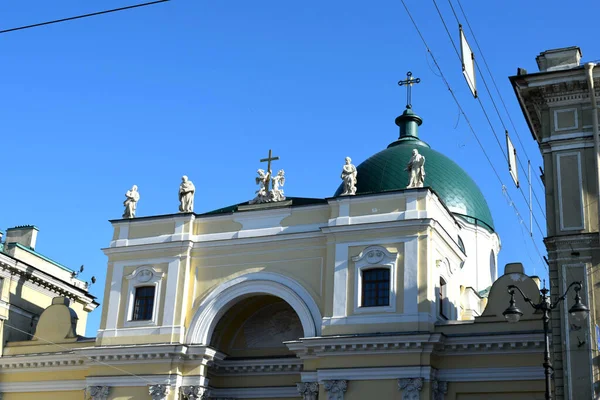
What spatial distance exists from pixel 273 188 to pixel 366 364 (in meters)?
8.04

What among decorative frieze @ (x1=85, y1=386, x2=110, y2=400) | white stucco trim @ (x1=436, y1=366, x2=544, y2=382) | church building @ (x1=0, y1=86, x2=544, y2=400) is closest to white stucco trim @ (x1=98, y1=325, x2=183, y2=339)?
church building @ (x1=0, y1=86, x2=544, y2=400)

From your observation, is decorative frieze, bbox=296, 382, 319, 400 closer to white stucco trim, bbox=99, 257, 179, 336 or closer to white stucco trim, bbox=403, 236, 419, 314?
white stucco trim, bbox=403, 236, 419, 314

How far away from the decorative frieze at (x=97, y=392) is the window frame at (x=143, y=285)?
2357 millimetres

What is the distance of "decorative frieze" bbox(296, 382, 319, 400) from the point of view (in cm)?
2877

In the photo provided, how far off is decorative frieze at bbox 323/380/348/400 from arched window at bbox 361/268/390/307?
8.90 feet

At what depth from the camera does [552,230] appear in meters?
23.8

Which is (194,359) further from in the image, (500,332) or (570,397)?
(570,397)

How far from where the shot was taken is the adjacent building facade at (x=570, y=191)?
22.6 m

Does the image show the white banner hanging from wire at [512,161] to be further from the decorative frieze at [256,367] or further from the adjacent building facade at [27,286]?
the adjacent building facade at [27,286]

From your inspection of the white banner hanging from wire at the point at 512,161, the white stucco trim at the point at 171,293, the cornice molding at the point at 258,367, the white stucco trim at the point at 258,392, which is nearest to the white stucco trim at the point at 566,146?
the white banner hanging from wire at the point at 512,161

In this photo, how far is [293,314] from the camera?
33469mm

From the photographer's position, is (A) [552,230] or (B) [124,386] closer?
(A) [552,230]

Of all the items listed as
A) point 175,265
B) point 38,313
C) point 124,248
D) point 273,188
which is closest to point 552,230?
point 273,188

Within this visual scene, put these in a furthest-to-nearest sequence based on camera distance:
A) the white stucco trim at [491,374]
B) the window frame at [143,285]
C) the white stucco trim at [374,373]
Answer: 1. the window frame at [143,285]
2. the white stucco trim at [374,373]
3. the white stucco trim at [491,374]
